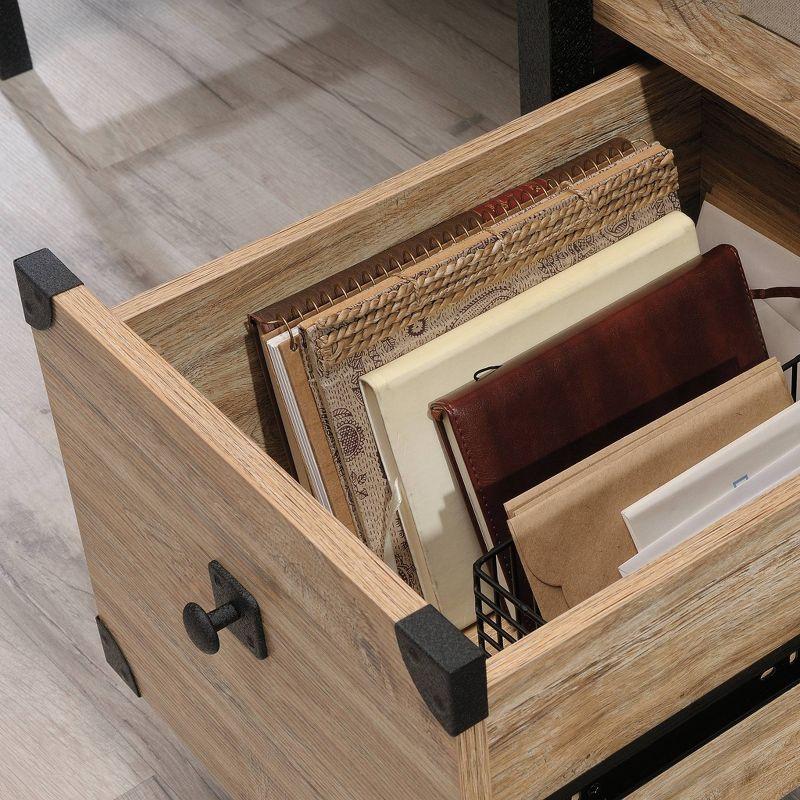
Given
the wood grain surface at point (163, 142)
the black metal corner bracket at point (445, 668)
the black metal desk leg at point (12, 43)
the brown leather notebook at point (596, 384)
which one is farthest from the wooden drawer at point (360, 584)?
the black metal desk leg at point (12, 43)

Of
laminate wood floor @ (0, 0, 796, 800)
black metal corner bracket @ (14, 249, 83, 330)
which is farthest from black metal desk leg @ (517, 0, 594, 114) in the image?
laminate wood floor @ (0, 0, 796, 800)

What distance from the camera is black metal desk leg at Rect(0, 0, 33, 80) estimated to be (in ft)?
5.62

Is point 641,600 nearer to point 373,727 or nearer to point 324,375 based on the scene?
point 373,727

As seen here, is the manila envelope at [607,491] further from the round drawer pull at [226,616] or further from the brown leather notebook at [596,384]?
the round drawer pull at [226,616]

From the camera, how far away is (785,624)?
26.6 inches

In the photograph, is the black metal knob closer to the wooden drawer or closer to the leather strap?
the wooden drawer

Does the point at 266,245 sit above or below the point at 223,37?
above

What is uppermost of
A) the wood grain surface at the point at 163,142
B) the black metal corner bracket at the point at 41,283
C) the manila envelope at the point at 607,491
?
the black metal corner bracket at the point at 41,283

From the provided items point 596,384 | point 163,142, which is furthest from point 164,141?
point 596,384

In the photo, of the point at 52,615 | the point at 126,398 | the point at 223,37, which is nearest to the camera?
the point at 126,398

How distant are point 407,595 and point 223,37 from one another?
146cm

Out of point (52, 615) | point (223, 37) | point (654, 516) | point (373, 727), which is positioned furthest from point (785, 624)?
point (223, 37)

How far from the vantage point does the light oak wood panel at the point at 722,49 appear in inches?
29.8

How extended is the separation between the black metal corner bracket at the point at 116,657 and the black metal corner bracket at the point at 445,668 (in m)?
0.47
